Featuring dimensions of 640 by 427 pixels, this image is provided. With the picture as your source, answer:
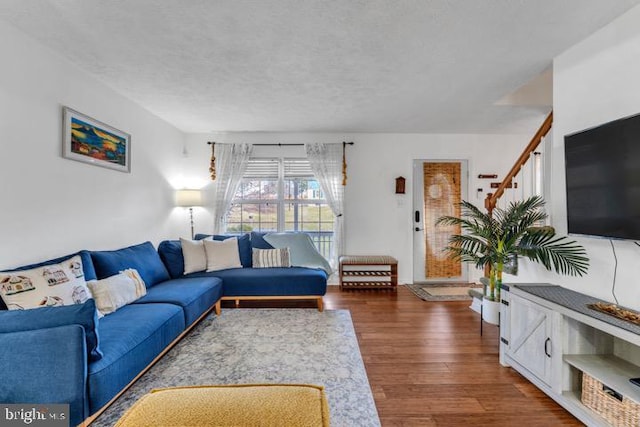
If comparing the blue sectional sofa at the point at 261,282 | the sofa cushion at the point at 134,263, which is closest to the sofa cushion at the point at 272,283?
the blue sectional sofa at the point at 261,282

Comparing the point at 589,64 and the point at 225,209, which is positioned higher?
the point at 589,64

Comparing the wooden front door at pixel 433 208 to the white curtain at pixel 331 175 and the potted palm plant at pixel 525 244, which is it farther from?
the potted palm plant at pixel 525 244

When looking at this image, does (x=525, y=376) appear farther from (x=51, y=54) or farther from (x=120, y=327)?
(x=51, y=54)

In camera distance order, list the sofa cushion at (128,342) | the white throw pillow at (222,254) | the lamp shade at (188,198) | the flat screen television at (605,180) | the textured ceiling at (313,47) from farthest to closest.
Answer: the lamp shade at (188,198) < the white throw pillow at (222,254) < the textured ceiling at (313,47) < the flat screen television at (605,180) < the sofa cushion at (128,342)

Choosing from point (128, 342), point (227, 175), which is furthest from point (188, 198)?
point (128, 342)

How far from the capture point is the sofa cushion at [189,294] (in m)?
2.57

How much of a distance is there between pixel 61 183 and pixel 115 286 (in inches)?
37.6

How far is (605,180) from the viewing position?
1.81m

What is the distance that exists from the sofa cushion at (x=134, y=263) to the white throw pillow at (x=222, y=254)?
0.51m

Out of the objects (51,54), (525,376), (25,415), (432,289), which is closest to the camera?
(25,415)

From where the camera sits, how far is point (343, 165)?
4.62 meters

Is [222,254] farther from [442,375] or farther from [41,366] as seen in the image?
[442,375]

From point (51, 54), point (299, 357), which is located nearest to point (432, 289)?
point (299, 357)

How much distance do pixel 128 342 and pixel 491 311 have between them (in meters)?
3.05
